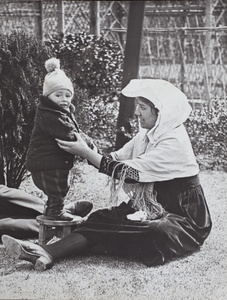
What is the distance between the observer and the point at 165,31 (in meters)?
9.45

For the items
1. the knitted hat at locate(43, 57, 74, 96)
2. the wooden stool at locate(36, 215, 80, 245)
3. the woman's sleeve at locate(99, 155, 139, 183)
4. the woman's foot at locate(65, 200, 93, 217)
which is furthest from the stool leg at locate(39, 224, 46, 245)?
the knitted hat at locate(43, 57, 74, 96)

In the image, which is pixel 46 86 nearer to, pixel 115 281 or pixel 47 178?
pixel 47 178

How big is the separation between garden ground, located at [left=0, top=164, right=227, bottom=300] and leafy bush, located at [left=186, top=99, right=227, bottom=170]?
8.58 feet

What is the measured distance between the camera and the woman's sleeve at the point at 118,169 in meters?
4.16

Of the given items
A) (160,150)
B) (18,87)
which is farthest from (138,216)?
(18,87)

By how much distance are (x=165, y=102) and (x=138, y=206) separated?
71cm

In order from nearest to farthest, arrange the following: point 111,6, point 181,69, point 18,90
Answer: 1. point 18,90
2. point 181,69
3. point 111,6

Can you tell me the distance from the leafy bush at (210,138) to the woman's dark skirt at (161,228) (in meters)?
2.77

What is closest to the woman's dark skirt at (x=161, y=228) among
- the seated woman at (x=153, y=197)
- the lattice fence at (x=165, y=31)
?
the seated woman at (x=153, y=197)

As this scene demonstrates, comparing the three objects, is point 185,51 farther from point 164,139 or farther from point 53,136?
point 53,136

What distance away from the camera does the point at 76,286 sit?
3691 mm

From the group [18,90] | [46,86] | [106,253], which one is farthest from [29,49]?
[106,253]

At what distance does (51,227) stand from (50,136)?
0.67m

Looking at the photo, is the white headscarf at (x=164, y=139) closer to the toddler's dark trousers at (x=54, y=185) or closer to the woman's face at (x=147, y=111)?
the woman's face at (x=147, y=111)
